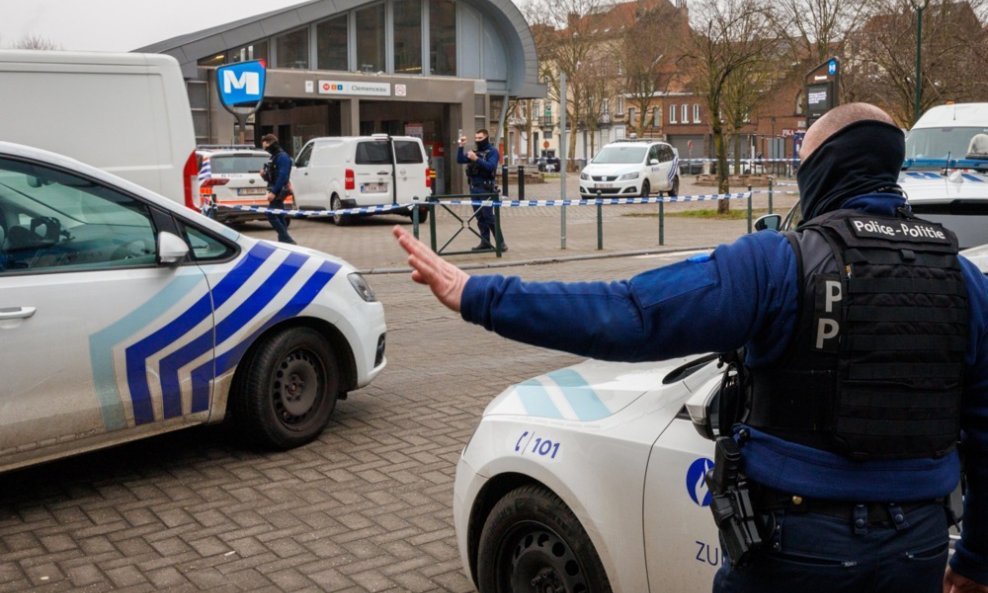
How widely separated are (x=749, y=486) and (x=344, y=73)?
3537 cm

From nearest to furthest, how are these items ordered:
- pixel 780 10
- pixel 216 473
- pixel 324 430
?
1. pixel 216 473
2. pixel 324 430
3. pixel 780 10

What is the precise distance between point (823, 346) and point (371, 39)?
37816 millimetres

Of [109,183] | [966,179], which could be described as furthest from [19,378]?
[966,179]

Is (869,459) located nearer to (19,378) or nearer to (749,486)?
(749,486)

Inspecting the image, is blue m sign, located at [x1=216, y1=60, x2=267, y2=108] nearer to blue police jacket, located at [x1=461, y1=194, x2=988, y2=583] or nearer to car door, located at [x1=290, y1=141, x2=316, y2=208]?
car door, located at [x1=290, y1=141, x2=316, y2=208]

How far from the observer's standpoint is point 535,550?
368cm

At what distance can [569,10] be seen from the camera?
66500 mm

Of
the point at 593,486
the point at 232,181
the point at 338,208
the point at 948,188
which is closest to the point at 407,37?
the point at 338,208

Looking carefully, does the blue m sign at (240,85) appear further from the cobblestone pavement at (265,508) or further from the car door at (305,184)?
the cobblestone pavement at (265,508)

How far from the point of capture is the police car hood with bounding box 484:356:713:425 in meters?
3.56

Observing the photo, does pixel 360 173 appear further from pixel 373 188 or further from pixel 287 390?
pixel 287 390

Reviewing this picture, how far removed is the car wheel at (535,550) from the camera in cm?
351

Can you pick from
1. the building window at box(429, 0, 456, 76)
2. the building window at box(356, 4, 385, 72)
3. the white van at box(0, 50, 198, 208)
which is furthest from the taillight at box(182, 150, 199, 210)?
the building window at box(429, 0, 456, 76)

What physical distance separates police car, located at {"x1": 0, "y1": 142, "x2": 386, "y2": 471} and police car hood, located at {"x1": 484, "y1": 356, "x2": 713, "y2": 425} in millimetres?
2411
